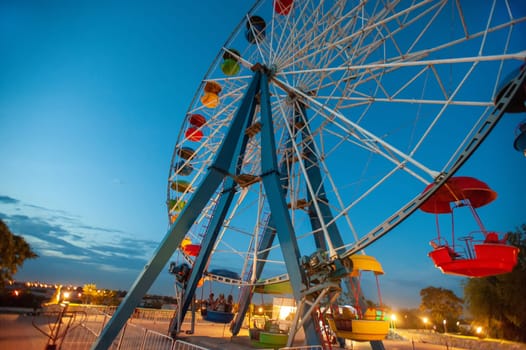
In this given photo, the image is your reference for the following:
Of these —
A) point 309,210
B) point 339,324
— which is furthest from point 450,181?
point 309,210

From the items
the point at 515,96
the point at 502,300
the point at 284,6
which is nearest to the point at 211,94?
the point at 284,6

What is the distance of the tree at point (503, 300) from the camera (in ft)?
57.8

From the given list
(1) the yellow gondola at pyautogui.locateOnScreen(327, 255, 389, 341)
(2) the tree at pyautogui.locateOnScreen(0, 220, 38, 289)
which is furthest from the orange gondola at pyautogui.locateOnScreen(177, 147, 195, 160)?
(2) the tree at pyautogui.locateOnScreen(0, 220, 38, 289)

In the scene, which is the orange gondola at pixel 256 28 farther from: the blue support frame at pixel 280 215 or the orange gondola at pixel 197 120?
the blue support frame at pixel 280 215

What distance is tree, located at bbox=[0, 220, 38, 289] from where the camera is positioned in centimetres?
1495

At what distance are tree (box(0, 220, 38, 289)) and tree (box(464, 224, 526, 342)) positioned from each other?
90.8 ft

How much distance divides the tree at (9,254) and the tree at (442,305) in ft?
115

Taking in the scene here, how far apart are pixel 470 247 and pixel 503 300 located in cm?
1942

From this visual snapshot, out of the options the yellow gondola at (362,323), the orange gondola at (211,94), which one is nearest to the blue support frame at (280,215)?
the yellow gondola at (362,323)

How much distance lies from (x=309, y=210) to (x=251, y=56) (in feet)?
24.0

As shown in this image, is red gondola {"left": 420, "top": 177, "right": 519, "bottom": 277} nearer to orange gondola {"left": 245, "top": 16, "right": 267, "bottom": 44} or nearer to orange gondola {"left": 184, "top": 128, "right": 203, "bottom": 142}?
orange gondola {"left": 184, "top": 128, "right": 203, "bottom": 142}

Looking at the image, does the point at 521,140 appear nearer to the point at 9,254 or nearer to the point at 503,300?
the point at 503,300

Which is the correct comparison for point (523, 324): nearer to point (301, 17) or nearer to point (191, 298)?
point (191, 298)

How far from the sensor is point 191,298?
9.87 metres
